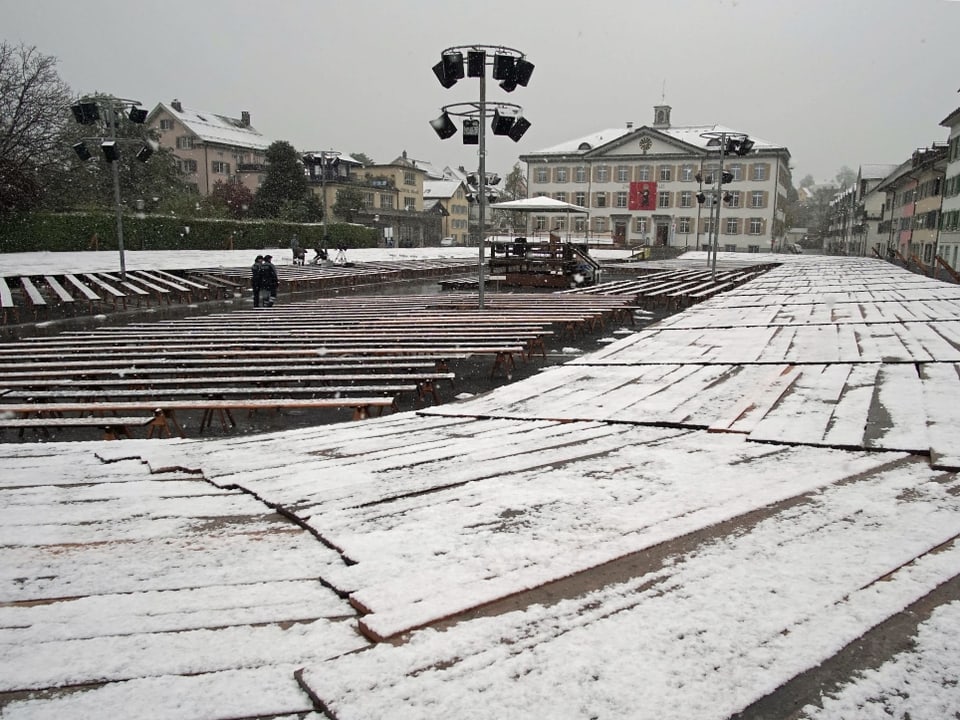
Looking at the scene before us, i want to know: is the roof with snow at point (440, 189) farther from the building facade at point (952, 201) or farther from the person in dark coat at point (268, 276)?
the person in dark coat at point (268, 276)

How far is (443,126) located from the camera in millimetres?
14047

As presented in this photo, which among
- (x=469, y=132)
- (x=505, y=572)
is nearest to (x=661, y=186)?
(x=469, y=132)

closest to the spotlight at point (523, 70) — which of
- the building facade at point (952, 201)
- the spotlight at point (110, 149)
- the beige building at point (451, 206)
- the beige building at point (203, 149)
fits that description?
the spotlight at point (110, 149)

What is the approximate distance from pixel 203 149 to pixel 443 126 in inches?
2423

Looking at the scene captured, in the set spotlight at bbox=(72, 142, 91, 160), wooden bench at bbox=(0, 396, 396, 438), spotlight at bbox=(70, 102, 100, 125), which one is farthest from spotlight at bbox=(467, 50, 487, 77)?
spotlight at bbox=(72, 142, 91, 160)

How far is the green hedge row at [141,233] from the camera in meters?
30.2

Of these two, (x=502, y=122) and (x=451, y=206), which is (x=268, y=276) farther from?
(x=451, y=206)

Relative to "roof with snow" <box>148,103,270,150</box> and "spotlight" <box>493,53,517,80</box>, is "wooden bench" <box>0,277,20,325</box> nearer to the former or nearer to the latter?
"spotlight" <box>493,53,517,80</box>

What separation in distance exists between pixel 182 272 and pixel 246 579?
83.2ft

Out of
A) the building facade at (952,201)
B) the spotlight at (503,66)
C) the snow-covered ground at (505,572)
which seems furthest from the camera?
the building facade at (952,201)

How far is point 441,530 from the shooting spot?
293 cm

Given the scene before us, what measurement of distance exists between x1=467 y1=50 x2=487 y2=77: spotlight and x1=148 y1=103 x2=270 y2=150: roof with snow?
6254 cm

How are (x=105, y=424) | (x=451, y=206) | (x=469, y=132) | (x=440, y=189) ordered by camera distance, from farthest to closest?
(x=451, y=206)
(x=440, y=189)
(x=469, y=132)
(x=105, y=424)

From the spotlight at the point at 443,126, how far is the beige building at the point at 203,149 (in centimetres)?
5572
